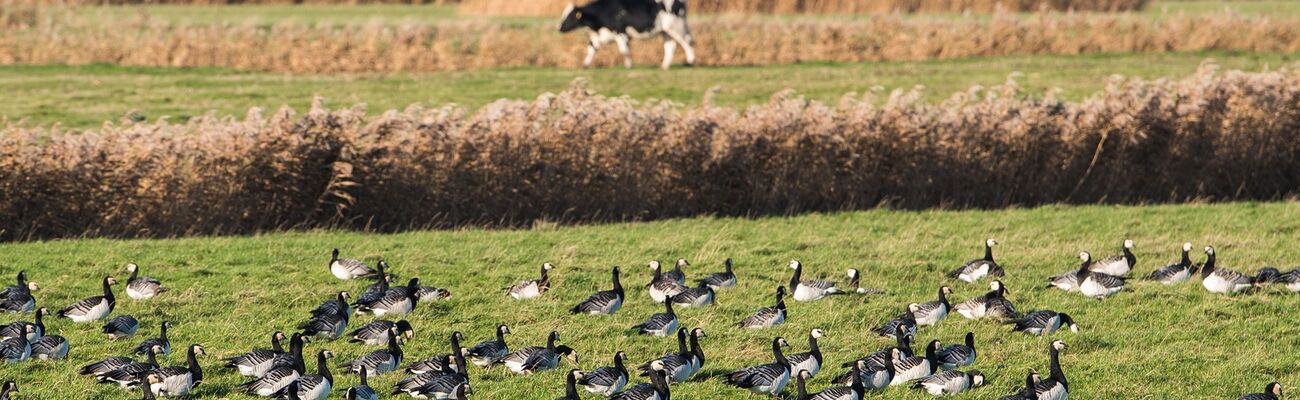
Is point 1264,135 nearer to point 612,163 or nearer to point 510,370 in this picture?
point 612,163

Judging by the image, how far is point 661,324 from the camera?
19.4m

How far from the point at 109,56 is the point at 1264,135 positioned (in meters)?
35.3

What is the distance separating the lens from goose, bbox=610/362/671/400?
15633mm

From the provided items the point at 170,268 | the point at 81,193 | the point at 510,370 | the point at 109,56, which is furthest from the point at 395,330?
the point at 109,56

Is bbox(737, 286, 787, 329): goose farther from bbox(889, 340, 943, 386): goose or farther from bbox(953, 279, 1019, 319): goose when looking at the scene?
bbox(889, 340, 943, 386): goose

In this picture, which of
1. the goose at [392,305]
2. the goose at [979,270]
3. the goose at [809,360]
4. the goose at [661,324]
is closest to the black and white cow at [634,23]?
the goose at [979,270]

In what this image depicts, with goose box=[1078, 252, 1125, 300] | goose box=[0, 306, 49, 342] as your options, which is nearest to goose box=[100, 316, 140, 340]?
goose box=[0, 306, 49, 342]

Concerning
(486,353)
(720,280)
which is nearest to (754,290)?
(720,280)

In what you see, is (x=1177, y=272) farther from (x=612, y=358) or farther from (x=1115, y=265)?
(x=612, y=358)

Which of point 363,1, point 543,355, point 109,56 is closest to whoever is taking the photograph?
point 543,355

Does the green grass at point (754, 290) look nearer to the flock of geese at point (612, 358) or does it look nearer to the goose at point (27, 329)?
the flock of geese at point (612, 358)

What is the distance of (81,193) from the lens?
27094 mm

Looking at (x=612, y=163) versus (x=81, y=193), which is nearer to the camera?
(x=81, y=193)

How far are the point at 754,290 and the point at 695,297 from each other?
1880 millimetres
